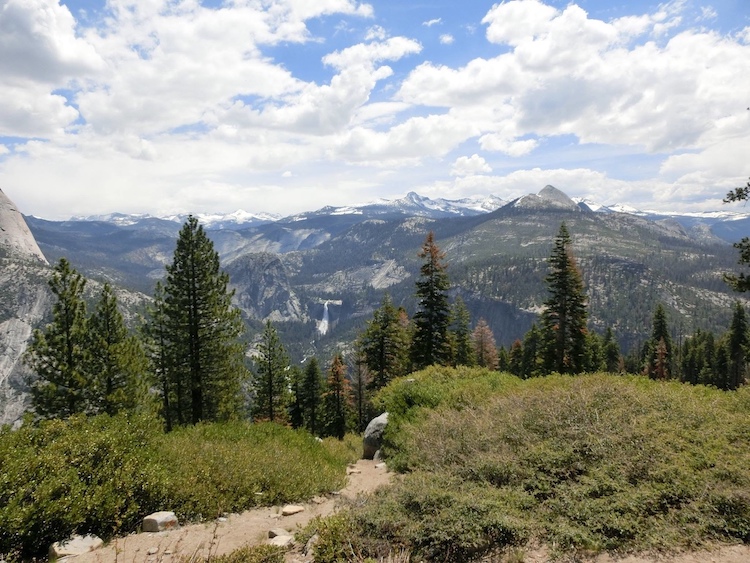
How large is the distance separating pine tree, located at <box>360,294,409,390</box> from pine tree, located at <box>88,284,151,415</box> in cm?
1734

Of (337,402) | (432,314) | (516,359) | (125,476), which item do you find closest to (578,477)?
(125,476)

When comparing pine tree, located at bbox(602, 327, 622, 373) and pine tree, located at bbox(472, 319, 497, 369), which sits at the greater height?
pine tree, located at bbox(472, 319, 497, 369)

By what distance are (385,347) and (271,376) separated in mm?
11175

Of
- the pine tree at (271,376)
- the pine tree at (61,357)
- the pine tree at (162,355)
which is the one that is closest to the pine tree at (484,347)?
the pine tree at (271,376)

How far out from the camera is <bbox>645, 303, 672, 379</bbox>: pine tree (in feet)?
190

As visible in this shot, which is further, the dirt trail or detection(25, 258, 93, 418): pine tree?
detection(25, 258, 93, 418): pine tree

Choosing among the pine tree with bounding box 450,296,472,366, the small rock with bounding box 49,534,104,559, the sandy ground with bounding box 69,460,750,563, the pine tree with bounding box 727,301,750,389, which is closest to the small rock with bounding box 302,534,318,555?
the sandy ground with bounding box 69,460,750,563

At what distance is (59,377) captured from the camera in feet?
62.2

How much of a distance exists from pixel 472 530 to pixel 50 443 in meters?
8.89

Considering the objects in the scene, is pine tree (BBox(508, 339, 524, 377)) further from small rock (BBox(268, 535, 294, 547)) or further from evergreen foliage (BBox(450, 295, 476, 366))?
small rock (BBox(268, 535, 294, 547))

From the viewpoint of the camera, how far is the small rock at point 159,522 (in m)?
8.12

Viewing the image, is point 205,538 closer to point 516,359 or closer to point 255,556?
point 255,556

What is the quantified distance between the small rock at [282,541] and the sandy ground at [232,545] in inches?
8.3

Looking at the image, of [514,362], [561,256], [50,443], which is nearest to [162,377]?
[50,443]
